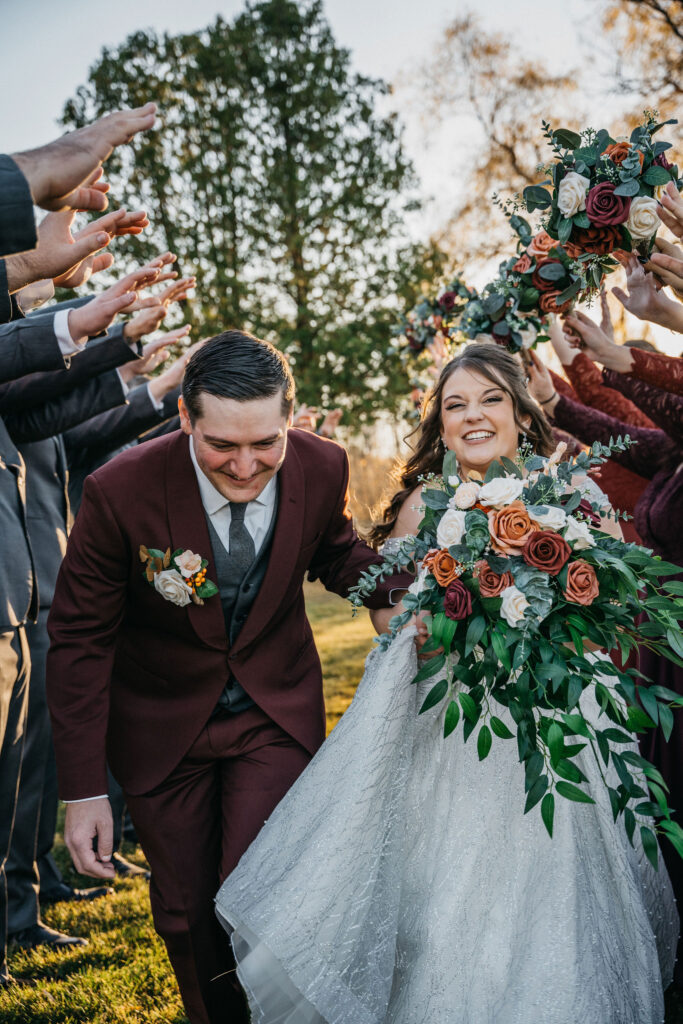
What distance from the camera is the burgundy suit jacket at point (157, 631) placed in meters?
3.15

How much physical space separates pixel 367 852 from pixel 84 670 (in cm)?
123

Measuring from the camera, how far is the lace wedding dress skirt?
2.63m

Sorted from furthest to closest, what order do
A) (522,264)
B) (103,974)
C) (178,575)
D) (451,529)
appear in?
(522,264), (103,974), (178,575), (451,529)

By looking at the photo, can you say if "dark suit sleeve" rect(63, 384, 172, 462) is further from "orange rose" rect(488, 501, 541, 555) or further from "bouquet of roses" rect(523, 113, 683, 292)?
"orange rose" rect(488, 501, 541, 555)

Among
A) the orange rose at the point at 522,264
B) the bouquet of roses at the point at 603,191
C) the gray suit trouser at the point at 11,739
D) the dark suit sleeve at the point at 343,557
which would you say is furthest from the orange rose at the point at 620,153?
the gray suit trouser at the point at 11,739

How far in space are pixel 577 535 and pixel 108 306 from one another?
209 cm

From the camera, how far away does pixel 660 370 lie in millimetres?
3680

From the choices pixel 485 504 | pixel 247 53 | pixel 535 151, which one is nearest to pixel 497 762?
pixel 485 504

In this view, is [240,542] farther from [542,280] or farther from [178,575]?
[542,280]

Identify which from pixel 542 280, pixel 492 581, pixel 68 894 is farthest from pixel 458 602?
pixel 68 894

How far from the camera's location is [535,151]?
56.2 ft

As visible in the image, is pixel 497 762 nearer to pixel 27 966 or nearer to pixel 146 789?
pixel 146 789

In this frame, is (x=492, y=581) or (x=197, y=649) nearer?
(x=492, y=581)

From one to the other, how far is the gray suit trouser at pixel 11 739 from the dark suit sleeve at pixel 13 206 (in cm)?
191
